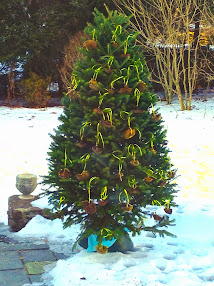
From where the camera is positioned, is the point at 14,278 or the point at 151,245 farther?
the point at 151,245

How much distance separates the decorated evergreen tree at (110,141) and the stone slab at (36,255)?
47 centimetres

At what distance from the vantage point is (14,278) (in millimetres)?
3656

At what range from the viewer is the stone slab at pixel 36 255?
4.06 metres

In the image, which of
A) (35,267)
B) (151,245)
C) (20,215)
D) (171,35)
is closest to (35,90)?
(171,35)

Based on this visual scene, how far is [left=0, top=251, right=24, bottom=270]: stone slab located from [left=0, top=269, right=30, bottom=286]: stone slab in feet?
0.27

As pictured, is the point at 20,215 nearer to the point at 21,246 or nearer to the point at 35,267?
the point at 21,246

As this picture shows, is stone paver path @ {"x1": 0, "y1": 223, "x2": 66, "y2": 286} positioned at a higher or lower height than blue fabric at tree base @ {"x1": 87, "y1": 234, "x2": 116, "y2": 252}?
lower

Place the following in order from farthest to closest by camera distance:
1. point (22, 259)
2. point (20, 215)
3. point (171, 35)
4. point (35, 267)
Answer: point (171, 35) → point (20, 215) → point (22, 259) → point (35, 267)

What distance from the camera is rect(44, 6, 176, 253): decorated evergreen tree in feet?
12.1

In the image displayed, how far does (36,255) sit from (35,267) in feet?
0.87

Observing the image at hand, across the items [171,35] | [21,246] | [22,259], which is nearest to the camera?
[22,259]

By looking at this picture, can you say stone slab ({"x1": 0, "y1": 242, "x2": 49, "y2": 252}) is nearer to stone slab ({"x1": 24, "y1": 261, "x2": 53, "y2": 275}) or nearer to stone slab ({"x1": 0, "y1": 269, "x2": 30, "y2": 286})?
stone slab ({"x1": 24, "y1": 261, "x2": 53, "y2": 275})

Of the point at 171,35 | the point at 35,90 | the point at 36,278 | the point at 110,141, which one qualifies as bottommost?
the point at 36,278

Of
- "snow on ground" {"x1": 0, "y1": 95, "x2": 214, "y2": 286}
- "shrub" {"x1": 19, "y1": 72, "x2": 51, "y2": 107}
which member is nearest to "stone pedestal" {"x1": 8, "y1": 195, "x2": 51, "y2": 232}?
"snow on ground" {"x1": 0, "y1": 95, "x2": 214, "y2": 286}
